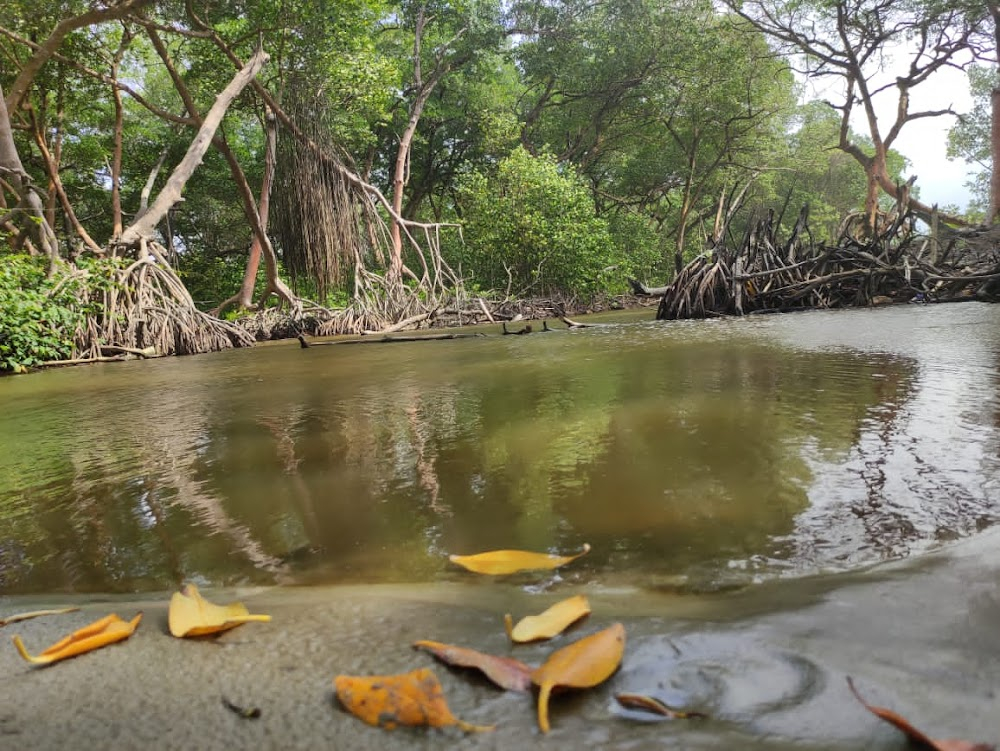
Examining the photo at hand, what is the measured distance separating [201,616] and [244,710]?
0.84 ft

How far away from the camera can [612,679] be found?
2.02 feet

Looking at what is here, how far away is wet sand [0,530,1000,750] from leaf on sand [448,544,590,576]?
0.08m

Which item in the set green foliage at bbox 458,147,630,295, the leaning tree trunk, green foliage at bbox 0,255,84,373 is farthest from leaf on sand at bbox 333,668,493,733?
green foliage at bbox 458,147,630,295

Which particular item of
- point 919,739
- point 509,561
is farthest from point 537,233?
point 919,739

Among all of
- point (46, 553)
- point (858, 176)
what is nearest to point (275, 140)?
point (46, 553)

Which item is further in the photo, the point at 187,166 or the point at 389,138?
the point at 389,138

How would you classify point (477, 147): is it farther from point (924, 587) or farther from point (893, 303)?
point (924, 587)

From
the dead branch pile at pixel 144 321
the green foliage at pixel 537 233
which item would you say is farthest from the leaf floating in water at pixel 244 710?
the green foliage at pixel 537 233

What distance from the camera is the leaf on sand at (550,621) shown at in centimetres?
72

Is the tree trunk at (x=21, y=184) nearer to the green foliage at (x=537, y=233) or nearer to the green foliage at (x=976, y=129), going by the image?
the green foliage at (x=537, y=233)

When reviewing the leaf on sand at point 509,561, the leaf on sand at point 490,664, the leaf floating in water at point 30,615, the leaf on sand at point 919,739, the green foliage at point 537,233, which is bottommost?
the leaf floating in water at point 30,615

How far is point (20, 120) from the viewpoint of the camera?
12.0 metres

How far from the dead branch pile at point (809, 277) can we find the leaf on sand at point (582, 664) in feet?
23.4

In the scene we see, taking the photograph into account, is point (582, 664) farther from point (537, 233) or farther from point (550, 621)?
point (537, 233)
